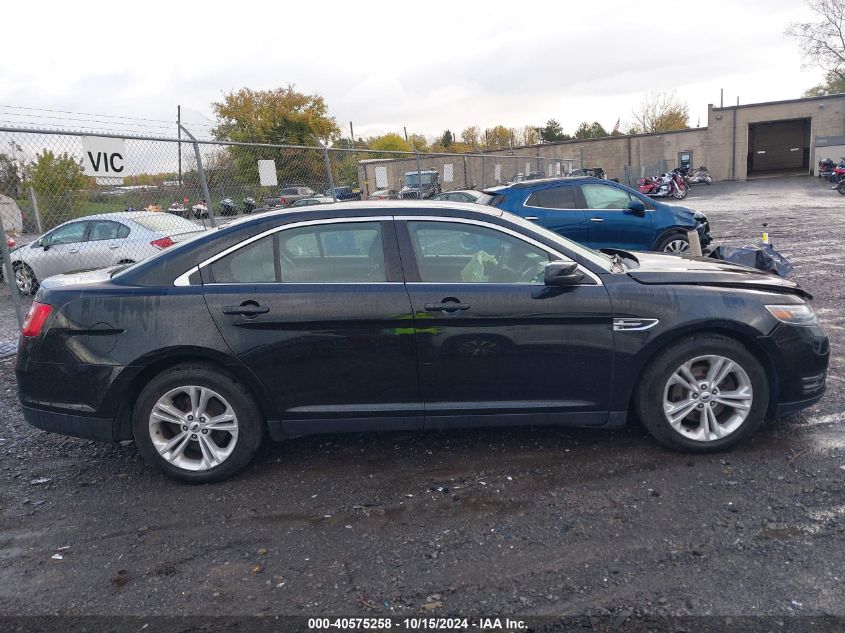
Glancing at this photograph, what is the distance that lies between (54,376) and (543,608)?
125 inches

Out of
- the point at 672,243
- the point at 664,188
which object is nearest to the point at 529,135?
the point at 664,188

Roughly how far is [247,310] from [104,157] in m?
4.33

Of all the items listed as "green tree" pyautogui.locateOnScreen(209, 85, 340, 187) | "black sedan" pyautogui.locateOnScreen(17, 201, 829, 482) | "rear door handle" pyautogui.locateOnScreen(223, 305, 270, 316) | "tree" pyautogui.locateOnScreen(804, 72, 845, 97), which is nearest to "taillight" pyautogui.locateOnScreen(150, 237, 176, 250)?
"black sedan" pyautogui.locateOnScreen(17, 201, 829, 482)

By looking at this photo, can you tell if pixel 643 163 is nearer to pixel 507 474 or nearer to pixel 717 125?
pixel 717 125

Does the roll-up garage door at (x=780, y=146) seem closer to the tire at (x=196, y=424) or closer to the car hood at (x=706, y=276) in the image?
the car hood at (x=706, y=276)

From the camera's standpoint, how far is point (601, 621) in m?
2.69

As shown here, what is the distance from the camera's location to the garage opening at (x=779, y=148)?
163 feet

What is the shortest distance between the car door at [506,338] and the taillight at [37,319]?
2.25 metres

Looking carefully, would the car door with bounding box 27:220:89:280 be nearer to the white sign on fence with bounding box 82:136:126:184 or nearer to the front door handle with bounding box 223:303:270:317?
the white sign on fence with bounding box 82:136:126:184

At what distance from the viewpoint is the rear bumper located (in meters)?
4.01

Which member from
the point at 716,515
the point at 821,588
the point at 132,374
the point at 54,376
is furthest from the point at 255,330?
the point at 821,588

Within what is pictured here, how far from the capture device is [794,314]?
4113mm

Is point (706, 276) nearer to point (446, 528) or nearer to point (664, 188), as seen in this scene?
point (446, 528)

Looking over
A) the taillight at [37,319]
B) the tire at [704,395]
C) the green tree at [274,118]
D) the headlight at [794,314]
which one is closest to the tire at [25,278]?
the taillight at [37,319]
